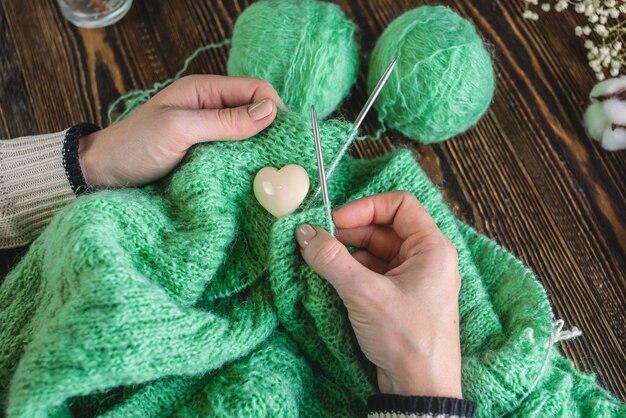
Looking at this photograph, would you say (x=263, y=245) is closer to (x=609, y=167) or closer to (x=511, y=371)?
Answer: (x=511, y=371)

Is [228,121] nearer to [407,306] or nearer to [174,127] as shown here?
[174,127]

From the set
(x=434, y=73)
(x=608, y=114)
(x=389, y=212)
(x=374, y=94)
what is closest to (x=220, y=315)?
(x=389, y=212)

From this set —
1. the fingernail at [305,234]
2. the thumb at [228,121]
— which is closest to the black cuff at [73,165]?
the thumb at [228,121]

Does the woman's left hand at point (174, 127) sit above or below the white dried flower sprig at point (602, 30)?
above

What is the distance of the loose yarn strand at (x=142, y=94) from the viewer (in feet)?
3.60

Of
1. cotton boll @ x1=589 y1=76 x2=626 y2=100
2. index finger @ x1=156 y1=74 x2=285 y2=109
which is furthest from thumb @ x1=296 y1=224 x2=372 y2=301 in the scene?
cotton boll @ x1=589 y1=76 x2=626 y2=100

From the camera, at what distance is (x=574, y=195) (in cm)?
108

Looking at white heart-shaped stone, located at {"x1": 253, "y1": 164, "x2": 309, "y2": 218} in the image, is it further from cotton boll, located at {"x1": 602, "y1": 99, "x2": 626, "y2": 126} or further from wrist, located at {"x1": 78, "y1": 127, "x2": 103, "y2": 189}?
cotton boll, located at {"x1": 602, "y1": 99, "x2": 626, "y2": 126}

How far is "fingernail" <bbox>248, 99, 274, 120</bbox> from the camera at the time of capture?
84 cm

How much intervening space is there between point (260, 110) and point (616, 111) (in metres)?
0.65

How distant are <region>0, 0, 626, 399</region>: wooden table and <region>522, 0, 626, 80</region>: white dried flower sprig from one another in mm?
27

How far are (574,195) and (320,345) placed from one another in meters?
0.58

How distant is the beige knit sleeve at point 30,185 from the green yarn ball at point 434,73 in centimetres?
57

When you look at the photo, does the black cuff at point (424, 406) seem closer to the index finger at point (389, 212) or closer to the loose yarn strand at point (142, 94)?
the index finger at point (389, 212)
